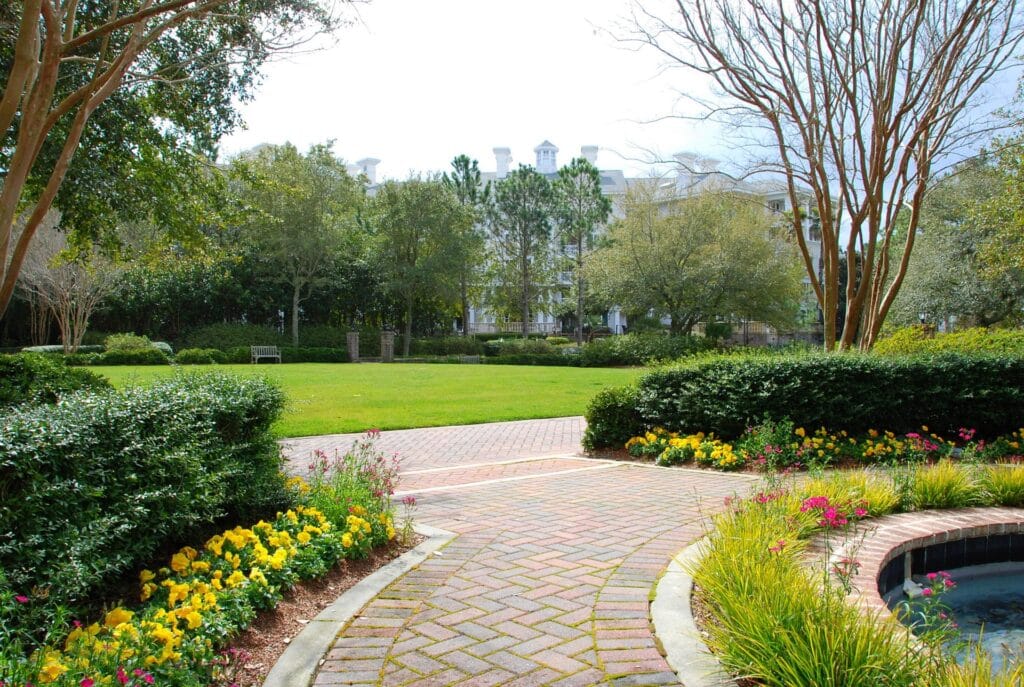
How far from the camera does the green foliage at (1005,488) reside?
6.18 m

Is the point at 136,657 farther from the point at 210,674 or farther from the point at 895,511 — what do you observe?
the point at 895,511

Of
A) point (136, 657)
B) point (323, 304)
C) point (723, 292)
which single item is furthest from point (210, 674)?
point (323, 304)

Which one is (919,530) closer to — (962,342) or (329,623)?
(329,623)

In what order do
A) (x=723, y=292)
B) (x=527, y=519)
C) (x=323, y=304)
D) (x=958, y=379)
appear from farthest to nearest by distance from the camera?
(x=323, y=304) < (x=723, y=292) < (x=958, y=379) < (x=527, y=519)

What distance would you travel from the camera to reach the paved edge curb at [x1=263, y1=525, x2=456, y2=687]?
3.07 metres

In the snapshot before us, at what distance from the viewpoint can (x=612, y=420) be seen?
927cm

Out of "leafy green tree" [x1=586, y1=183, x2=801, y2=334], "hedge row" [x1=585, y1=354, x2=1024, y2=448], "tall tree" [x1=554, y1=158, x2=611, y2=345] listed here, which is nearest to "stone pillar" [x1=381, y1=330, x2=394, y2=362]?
"leafy green tree" [x1=586, y1=183, x2=801, y2=334]

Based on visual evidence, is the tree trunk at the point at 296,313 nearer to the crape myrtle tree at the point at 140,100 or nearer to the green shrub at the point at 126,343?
the green shrub at the point at 126,343

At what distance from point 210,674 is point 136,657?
1.07 ft

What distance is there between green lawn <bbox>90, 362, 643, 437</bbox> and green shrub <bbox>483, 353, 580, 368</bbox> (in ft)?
25.6

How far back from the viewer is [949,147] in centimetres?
1197

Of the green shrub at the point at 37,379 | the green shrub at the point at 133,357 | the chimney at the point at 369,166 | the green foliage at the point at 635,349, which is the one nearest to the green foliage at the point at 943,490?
the green shrub at the point at 37,379

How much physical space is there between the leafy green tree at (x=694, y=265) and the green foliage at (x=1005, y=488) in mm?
23746

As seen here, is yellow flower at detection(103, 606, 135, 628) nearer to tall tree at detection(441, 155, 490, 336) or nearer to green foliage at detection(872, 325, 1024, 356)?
green foliage at detection(872, 325, 1024, 356)
